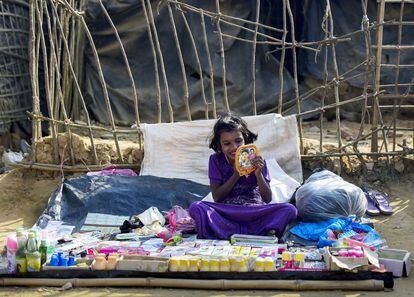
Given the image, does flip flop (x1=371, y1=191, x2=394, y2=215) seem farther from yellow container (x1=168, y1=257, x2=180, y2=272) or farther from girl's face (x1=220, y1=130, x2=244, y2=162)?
yellow container (x1=168, y1=257, x2=180, y2=272)

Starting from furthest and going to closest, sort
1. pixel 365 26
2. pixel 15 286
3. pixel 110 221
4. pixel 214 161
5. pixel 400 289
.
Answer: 1. pixel 365 26
2. pixel 110 221
3. pixel 214 161
4. pixel 15 286
5. pixel 400 289

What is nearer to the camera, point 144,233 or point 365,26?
point 144,233

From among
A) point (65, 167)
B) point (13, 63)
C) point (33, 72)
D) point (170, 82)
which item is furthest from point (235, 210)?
point (13, 63)

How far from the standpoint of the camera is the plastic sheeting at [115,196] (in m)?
4.73

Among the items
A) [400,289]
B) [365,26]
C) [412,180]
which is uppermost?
[365,26]

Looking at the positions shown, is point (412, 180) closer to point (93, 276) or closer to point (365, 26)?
point (365, 26)

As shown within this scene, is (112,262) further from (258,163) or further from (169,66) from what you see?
(169,66)

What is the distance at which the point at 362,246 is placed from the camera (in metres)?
3.57

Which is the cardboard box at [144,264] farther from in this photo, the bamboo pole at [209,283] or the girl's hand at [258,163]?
the girl's hand at [258,163]

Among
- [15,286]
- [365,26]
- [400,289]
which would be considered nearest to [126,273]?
[15,286]

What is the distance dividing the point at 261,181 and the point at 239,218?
26 centimetres

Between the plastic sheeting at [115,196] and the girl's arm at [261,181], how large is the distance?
93 cm

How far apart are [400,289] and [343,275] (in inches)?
11.0

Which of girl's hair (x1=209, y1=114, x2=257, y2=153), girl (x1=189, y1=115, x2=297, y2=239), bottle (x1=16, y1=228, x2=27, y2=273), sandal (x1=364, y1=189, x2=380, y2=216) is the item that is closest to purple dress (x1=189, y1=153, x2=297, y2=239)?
girl (x1=189, y1=115, x2=297, y2=239)
